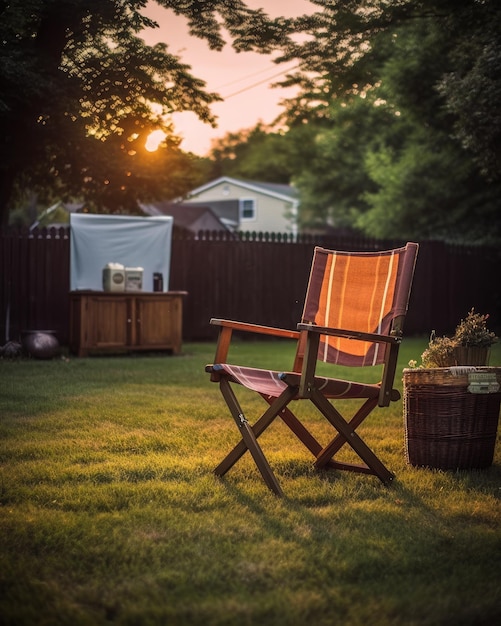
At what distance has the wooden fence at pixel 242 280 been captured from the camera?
12.1 meters

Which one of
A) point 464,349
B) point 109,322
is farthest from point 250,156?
point 464,349

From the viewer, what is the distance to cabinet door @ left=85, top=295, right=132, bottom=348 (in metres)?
11.0

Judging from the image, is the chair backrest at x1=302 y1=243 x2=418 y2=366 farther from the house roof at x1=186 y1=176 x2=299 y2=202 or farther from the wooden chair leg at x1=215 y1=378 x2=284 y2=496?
the house roof at x1=186 y1=176 x2=299 y2=202

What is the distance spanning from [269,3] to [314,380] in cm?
568

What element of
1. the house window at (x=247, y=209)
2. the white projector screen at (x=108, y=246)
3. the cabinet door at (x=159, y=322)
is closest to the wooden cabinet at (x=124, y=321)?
the cabinet door at (x=159, y=322)

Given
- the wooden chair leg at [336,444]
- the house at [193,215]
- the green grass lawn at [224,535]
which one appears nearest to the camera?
the green grass lawn at [224,535]

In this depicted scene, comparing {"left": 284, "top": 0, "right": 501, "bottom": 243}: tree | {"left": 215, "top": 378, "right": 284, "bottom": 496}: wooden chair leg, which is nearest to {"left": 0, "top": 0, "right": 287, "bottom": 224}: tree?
{"left": 284, "top": 0, "right": 501, "bottom": 243}: tree

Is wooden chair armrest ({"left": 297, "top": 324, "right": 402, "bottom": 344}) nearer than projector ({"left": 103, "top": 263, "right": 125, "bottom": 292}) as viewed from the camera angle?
Yes

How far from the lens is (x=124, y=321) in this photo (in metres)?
11.2

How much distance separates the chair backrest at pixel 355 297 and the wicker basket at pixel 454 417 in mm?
352

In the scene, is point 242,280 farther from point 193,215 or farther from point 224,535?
point 193,215

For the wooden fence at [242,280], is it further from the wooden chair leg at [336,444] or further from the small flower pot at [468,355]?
the small flower pot at [468,355]

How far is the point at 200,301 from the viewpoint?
1389 centimetres

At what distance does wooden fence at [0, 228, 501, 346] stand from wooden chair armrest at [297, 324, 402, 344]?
8863 millimetres
